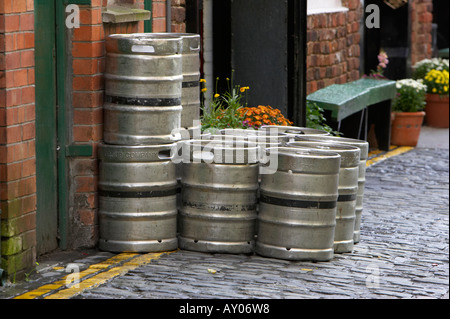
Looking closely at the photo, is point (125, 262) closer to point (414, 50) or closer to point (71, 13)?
point (71, 13)

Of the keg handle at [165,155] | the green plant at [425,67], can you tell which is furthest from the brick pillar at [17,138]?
the green plant at [425,67]

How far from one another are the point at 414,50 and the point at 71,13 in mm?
10531

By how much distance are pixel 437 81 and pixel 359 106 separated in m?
3.80

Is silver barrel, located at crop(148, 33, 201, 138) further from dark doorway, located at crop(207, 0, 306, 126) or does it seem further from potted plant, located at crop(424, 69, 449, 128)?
potted plant, located at crop(424, 69, 449, 128)

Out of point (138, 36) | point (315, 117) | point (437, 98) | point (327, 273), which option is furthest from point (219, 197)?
point (437, 98)

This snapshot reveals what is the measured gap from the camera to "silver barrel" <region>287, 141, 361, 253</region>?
21.0ft

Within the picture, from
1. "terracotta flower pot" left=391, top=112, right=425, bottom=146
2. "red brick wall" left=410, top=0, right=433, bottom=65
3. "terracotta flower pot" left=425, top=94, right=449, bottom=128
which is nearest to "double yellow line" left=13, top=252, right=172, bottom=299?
"terracotta flower pot" left=391, top=112, right=425, bottom=146

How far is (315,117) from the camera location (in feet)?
33.1

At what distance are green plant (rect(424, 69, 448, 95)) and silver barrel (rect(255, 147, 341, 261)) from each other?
8684mm

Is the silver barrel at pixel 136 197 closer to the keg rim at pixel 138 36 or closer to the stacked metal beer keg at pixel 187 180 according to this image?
the stacked metal beer keg at pixel 187 180

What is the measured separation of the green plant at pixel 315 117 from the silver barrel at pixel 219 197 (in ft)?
12.1

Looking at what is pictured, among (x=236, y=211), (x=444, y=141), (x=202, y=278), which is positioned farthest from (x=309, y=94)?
(x=202, y=278)

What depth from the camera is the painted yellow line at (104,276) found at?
5.19 m

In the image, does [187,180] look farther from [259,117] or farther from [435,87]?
[435,87]
